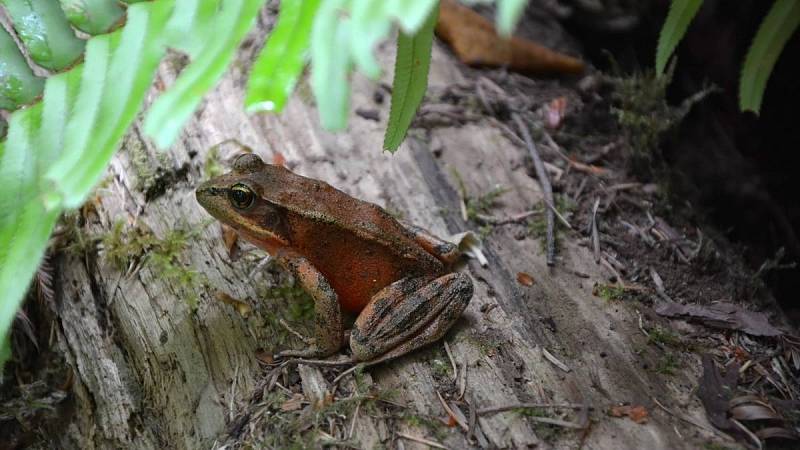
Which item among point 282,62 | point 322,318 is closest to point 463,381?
point 322,318

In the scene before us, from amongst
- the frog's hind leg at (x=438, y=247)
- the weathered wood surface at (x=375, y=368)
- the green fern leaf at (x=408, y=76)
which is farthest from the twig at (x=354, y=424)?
the green fern leaf at (x=408, y=76)

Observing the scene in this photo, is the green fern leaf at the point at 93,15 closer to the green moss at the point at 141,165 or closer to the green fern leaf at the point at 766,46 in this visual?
the green moss at the point at 141,165

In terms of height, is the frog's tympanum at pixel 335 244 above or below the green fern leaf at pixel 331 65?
below

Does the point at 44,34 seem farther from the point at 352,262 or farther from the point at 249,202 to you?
the point at 352,262

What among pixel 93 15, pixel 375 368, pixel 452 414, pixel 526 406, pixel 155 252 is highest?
pixel 93 15

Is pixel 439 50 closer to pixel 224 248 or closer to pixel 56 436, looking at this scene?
pixel 224 248

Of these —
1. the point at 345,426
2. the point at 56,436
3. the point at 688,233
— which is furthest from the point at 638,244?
the point at 56,436

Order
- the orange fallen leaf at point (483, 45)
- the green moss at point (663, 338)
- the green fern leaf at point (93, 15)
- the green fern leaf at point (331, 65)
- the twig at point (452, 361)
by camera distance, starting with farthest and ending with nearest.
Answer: the orange fallen leaf at point (483, 45)
the green moss at point (663, 338)
the twig at point (452, 361)
the green fern leaf at point (93, 15)
the green fern leaf at point (331, 65)
